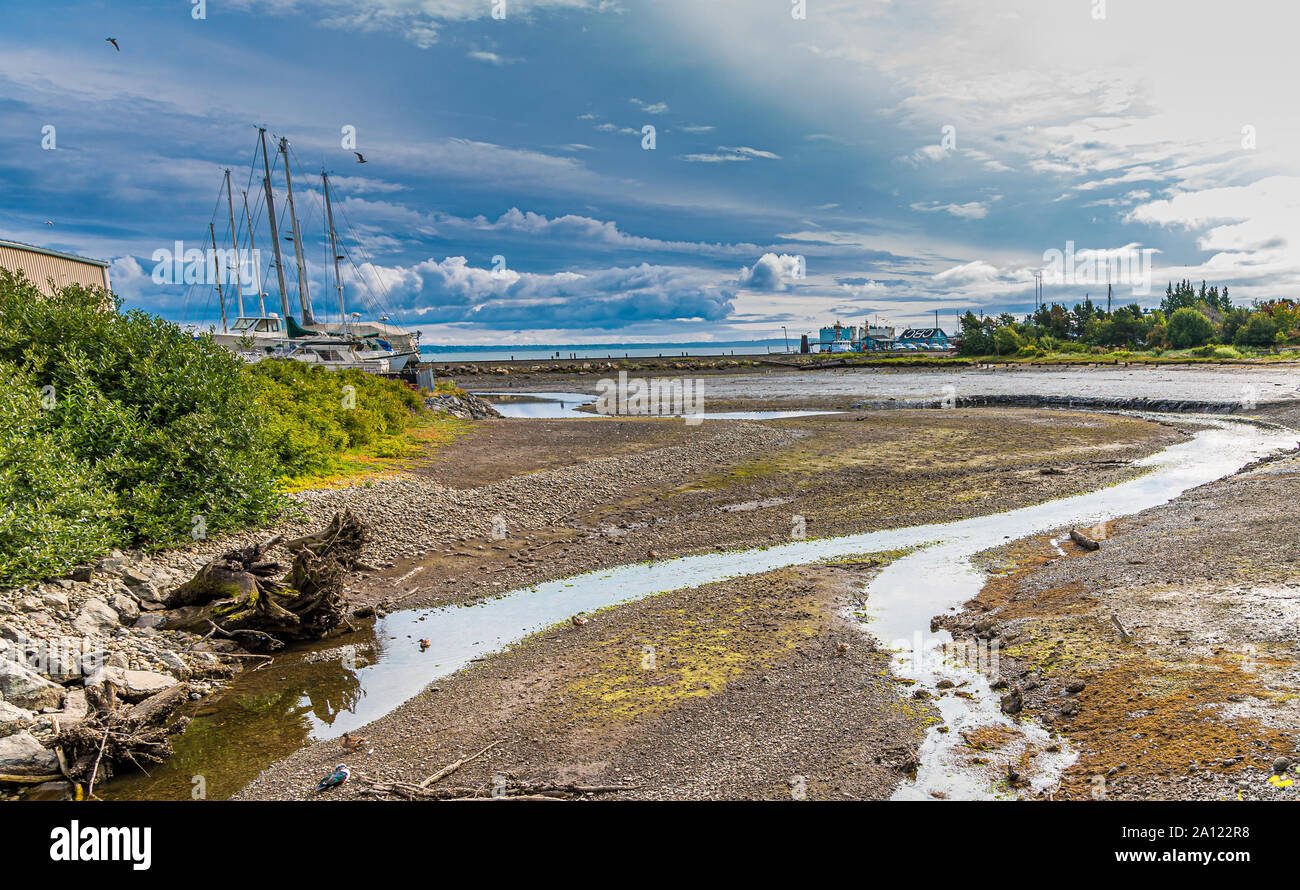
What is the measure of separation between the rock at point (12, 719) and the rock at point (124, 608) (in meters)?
3.34

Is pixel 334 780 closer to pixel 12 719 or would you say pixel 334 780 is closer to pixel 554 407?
pixel 12 719

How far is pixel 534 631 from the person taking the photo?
14234mm

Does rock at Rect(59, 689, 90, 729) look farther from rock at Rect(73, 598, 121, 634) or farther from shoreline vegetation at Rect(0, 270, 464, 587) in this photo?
shoreline vegetation at Rect(0, 270, 464, 587)

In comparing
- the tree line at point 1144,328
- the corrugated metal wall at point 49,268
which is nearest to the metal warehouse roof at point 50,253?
the corrugated metal wall at point 49,268

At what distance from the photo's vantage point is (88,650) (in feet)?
37.3

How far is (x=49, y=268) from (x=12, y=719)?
24067 mm

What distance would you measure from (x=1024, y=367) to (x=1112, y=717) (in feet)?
392

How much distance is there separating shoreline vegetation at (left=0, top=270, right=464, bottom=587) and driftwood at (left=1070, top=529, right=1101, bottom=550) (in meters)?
20.9

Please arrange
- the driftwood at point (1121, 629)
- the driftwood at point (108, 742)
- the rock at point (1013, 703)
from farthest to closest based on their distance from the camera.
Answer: the driftwood at point (1121, 629)
the rock at point (1013, 703)
the driftwood at point (108, 742)

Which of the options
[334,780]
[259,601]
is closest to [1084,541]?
[334,780]

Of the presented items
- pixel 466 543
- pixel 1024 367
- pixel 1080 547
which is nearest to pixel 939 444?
pixel 1080 547

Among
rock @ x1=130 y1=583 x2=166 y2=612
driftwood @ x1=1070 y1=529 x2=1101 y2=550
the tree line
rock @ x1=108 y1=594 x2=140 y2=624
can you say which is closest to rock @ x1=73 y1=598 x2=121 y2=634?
rock @ x1=108 y1=594 x2=140 y2=624

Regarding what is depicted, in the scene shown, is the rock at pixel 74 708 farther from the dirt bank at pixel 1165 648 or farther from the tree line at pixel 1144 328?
the tree line at pixel 1144 328

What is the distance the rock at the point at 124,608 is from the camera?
42.4 feet
